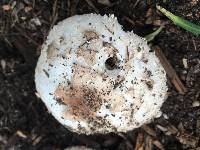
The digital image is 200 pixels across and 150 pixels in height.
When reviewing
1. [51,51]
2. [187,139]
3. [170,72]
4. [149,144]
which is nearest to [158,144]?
[149,144]

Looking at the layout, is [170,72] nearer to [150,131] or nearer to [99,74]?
[150,131]

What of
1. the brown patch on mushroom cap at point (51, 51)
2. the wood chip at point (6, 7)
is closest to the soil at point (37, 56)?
the wood chip at point (6, 7)

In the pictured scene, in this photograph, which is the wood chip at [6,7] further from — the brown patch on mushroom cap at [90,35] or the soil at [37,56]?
the brown patch on mushroom cap at [90,35]

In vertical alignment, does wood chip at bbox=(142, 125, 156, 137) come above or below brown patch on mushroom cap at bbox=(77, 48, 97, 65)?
below

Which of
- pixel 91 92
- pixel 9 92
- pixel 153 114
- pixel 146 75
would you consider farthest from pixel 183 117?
pixel 9 92

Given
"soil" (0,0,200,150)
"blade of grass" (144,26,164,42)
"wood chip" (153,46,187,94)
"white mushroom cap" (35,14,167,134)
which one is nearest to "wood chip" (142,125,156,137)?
"soil" (0,0,200,150)

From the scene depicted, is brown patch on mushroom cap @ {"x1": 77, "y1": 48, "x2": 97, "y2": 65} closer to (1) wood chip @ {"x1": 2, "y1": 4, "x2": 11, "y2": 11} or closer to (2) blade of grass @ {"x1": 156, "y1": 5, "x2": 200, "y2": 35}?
(2) blade of grass @ {"x1": 156, "y1": 5, "x2": 200, "y2": 35}

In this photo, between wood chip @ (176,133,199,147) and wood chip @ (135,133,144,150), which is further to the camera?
wood chip @ (135,133,144,150)

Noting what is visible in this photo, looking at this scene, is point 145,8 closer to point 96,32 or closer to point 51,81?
point 96,32
